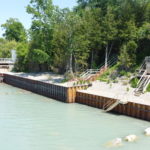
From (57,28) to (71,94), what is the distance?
1134cm

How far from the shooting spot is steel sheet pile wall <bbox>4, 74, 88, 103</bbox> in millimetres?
30391

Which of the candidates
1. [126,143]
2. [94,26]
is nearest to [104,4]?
[94,26]

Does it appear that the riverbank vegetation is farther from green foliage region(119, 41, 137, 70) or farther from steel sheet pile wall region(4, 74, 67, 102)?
steel sheet pile wall region(4, 74, 67, 102)

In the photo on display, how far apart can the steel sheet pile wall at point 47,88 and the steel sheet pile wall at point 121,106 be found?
2.69 ft

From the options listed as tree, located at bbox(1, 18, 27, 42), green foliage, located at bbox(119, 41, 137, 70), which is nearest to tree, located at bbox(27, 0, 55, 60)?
green foliage, located at bbox(119, 41, 137, 70)

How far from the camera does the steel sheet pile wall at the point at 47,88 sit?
30391 mm

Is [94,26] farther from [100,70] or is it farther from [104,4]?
[104,4]

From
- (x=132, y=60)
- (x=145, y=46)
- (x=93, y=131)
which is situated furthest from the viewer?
(x=145, y=46)

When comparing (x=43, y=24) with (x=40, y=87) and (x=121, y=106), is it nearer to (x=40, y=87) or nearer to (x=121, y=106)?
(x=40, y=87)

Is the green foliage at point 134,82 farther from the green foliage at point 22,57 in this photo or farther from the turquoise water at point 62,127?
the green foliage at point 22,57

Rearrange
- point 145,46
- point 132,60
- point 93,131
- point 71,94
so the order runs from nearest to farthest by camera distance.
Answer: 1. point 93,131
2. point 71,94
3. point 132,60
4. point 145,46

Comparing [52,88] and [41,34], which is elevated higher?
[41,34]

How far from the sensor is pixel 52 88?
110 ft

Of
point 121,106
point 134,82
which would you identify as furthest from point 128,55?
point 121,106
